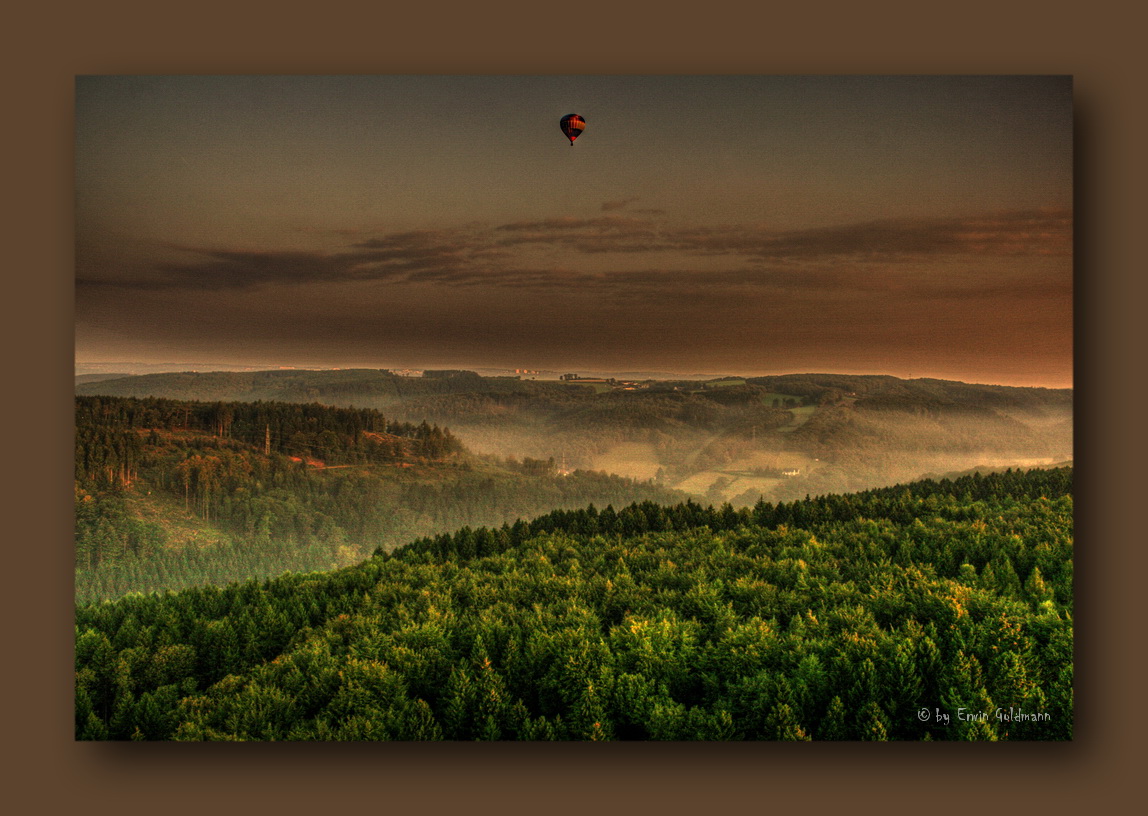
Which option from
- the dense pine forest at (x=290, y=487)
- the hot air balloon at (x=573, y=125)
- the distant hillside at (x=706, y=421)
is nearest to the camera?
the hot air balloon at (x=573, y=125)

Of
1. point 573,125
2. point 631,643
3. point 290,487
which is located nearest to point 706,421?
point 631,643

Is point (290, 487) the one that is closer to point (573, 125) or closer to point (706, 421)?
point (706, 421)

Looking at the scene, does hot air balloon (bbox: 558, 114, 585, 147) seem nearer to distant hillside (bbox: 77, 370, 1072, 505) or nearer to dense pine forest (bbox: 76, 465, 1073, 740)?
distant hillside (bbox: 77, 370, 1072, 505)

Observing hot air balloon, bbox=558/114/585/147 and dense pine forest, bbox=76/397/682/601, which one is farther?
dense pine forest, bbox=76/397/682/601

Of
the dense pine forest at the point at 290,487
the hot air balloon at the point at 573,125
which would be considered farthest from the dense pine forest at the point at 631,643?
the hot air balloon at the point at 573,125

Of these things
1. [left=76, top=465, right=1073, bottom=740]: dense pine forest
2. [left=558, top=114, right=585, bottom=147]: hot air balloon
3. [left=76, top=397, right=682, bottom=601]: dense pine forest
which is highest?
[left=558, top=114, right=585, bottom=147]: hot air balloon

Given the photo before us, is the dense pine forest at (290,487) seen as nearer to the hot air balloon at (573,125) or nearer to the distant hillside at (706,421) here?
the distant hillside at (706,421)

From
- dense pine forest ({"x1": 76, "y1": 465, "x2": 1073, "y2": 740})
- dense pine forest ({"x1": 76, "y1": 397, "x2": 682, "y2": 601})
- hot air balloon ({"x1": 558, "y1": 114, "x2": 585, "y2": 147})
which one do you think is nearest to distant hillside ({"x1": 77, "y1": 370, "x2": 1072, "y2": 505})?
dense pine forest ({"x1": 76, "y1": 397, "x2": 682, "y2": 601})
